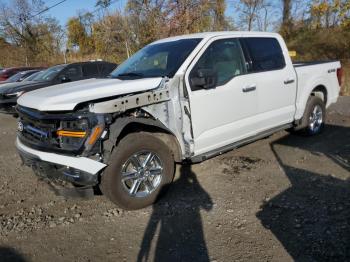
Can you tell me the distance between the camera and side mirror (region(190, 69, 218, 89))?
14.0 ft

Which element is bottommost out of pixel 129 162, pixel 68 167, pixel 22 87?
pixel 129 162

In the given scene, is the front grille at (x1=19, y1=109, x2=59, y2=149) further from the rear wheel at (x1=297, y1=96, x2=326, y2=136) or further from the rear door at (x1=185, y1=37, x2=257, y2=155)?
the rear wheel at (x1=297, y1=96, x2=326, y2=136)

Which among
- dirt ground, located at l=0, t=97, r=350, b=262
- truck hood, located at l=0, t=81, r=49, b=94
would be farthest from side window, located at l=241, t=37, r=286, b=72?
truck hood, located at l=0, t=81, r=49, b=94

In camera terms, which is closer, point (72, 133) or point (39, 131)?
point (72, 133)

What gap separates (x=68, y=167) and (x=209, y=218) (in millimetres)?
1550

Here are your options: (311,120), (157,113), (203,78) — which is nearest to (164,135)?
(157,113)

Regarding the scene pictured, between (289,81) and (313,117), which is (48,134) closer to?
(289,81)

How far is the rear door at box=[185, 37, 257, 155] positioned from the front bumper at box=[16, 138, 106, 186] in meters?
1.37

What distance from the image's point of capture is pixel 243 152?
598 cm

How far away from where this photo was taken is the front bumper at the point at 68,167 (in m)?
3.56

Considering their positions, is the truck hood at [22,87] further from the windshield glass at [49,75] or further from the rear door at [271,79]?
the rear door at [271,79]

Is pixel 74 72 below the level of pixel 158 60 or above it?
below

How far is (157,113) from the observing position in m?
4.10

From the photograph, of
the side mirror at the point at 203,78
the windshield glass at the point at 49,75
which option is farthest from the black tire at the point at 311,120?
the windshield glass at the point at 49,75
